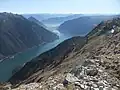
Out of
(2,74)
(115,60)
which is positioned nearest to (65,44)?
(2,74)

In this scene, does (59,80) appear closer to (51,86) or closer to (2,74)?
(51,86)

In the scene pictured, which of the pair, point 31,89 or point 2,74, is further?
point 2,74

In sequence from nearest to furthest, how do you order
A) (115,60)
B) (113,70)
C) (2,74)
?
1. (113,70)
2. (115,60)
3. (2,74)

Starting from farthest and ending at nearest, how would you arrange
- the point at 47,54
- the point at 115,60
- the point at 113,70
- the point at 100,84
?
the point at 47,54 < the point at 115,60 < the point at 113,70 < the point at 100,84

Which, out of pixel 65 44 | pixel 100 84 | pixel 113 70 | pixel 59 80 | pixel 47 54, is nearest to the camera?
pixel 100 84

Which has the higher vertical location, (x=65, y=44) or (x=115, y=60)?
(x=115, y=60)

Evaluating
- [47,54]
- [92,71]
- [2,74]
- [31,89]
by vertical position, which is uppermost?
[92,71]

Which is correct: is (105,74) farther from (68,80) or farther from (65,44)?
(65,44)

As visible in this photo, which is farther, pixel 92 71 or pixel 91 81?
pixel 92 71


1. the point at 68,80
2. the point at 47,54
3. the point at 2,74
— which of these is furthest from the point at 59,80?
the point at 2,74
